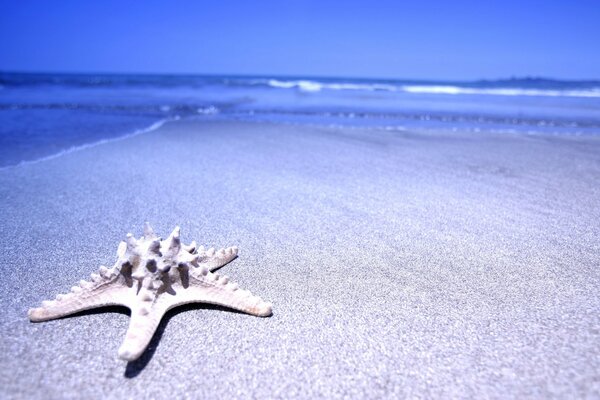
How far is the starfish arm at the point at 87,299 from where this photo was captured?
2014 millimetres

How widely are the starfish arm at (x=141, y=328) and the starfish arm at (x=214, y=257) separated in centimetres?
47

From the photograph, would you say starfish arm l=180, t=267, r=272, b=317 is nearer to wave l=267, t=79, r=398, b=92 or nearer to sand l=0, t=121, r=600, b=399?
sand l=0, t=121, r=600, b=399

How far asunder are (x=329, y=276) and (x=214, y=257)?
711 millimetres

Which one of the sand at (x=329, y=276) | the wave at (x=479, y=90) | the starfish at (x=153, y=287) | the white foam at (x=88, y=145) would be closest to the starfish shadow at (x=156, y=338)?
the sand at (x=329, y=276)

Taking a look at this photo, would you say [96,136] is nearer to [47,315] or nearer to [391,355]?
[47,315]

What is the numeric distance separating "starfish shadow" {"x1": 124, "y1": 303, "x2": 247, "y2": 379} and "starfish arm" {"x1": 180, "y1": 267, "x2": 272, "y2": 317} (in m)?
0.10

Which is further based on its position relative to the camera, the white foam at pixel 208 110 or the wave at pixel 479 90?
the wave at pixel 479 90

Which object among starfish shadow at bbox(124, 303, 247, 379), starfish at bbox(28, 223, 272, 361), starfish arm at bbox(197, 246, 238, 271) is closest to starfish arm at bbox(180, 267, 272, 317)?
starfish at bbox(28, 223, 272, 361)

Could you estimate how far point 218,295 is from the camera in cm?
208

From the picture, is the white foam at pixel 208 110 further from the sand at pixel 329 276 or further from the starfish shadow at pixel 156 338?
the starfish shadow at pixel 156 338

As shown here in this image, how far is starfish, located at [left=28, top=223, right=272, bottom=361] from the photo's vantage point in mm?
1993

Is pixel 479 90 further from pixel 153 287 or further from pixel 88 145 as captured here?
pixel 153 287

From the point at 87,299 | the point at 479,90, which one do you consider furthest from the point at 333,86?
the point at 87,299

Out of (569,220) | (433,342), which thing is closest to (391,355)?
(433,342)
